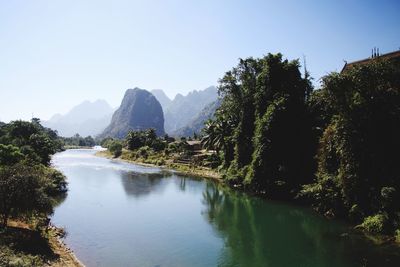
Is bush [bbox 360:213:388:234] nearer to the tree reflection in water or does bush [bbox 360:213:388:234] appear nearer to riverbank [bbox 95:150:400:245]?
riverbank [bbox 95:150:400:245]

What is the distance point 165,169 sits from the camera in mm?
90938

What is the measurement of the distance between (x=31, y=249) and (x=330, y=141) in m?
28.9

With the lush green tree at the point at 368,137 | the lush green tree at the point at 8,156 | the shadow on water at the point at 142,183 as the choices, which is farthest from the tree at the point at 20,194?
the shadow on water at the point at 142,183

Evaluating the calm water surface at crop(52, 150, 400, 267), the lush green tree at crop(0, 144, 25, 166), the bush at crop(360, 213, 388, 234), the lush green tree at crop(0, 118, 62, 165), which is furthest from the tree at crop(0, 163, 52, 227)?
the lush green tree at crop(0, 118, 62, 165)

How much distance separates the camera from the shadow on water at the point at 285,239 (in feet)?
83.2

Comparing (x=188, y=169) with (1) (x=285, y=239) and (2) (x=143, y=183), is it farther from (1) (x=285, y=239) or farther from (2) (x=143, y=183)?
(1) (x=285, y=239)

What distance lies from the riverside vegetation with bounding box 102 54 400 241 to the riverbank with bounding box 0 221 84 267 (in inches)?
995

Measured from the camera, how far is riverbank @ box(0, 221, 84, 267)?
19.2 meters

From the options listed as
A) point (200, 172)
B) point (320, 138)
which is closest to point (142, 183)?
point (200, 172)

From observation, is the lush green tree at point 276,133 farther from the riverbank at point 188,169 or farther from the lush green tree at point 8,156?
the lush green tree at point 8,156

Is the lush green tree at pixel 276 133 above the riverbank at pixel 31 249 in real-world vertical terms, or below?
above

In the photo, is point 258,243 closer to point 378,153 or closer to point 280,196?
point 378,153

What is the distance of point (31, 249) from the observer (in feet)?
73.0

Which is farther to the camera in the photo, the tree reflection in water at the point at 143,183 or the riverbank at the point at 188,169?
the riverbank at the point at 188,169
